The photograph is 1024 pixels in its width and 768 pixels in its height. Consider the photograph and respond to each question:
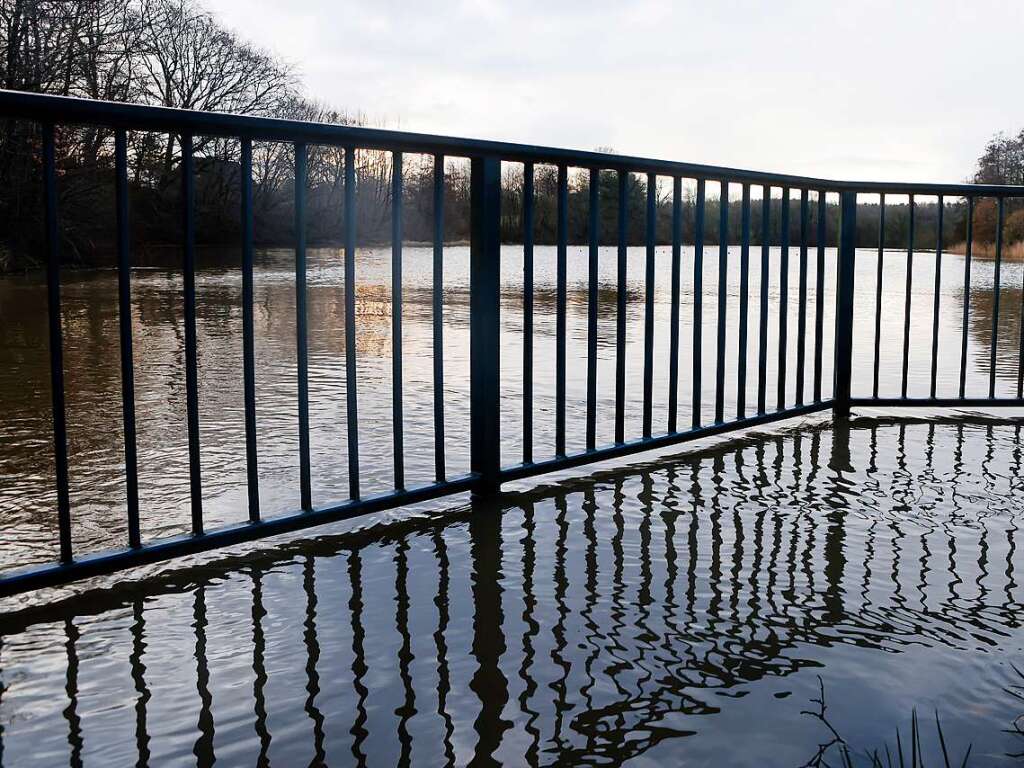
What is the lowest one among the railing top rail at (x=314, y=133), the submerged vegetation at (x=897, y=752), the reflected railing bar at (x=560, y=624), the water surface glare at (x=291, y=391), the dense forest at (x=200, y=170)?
the submerged vegetation at (x=897, y=752)

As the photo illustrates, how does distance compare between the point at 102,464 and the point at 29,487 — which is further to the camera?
the point at 102,464

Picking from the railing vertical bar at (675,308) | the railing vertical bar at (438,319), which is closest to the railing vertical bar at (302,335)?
the railing vertical bar at (438,319)

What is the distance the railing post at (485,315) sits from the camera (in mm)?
3574

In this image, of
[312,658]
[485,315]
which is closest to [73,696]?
[312,658]

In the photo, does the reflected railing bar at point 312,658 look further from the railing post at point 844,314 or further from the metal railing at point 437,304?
the railing post at point 844,314

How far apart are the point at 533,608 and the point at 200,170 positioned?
127 feet

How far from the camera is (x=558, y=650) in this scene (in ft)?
7.82

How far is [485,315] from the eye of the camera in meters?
3.61

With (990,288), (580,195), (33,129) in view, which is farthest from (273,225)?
(990,288)

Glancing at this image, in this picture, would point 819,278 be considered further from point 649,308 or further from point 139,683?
point 139,683

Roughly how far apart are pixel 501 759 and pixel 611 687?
377 mm

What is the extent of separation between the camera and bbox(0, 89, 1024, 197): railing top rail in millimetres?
2504

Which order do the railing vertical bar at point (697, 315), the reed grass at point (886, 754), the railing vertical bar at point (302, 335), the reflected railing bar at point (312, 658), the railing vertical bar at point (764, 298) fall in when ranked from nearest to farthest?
the reed grass at point (886, 754) → the reflected railing bar at point (312, 658) → the railing vertical bar at point (302, 335) → the railing vertical bar at point (697, 315) → the railing vertical bar at point (764, 298)

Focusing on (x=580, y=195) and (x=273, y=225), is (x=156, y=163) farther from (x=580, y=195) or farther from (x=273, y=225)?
(x=580, y=195)
